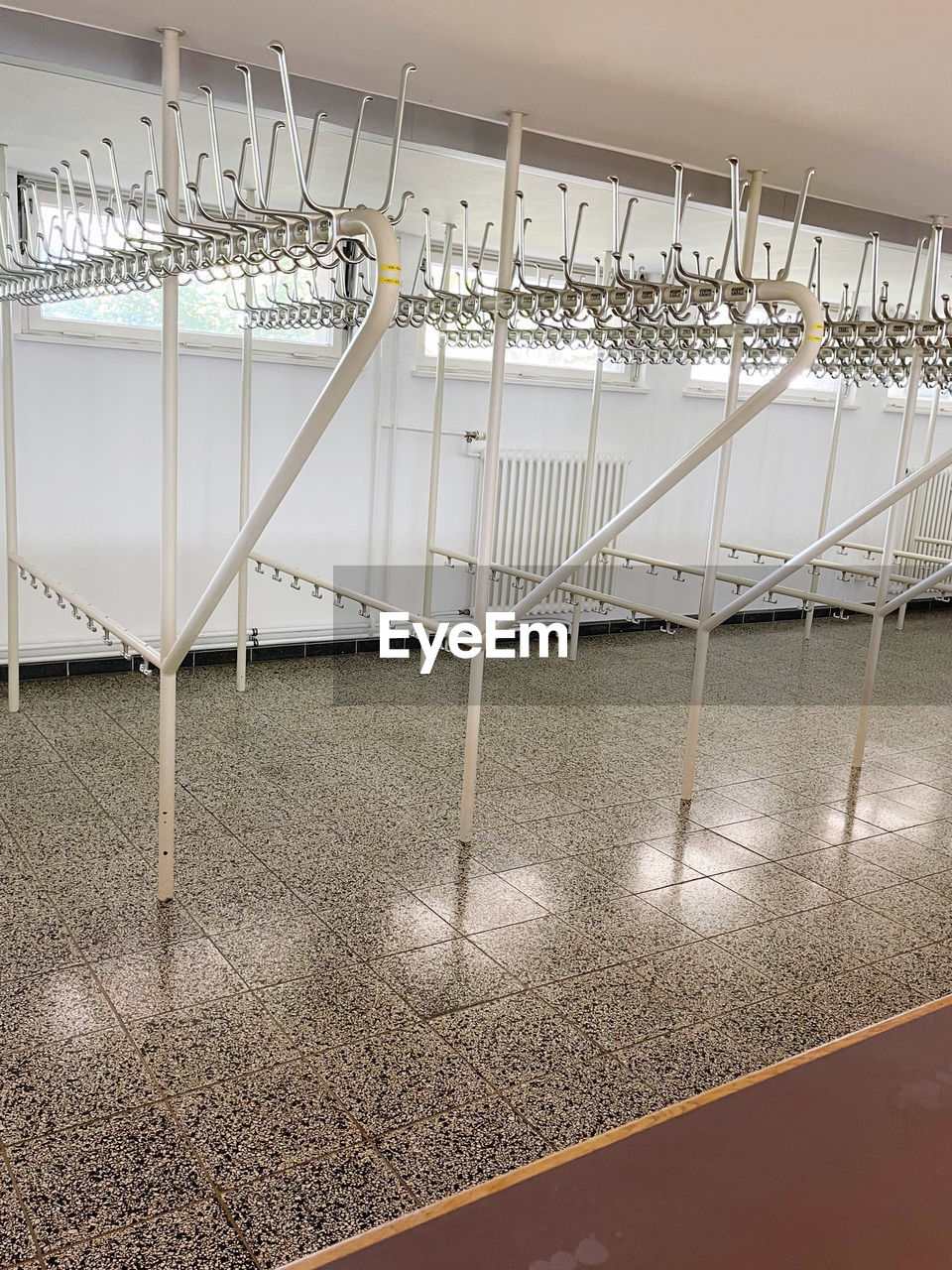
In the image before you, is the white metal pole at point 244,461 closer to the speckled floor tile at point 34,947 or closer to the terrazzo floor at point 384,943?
Result: the terrazzo floor at point 384,943

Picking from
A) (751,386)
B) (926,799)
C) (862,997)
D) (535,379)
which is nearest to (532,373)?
(535,379)

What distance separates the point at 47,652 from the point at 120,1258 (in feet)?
12.6

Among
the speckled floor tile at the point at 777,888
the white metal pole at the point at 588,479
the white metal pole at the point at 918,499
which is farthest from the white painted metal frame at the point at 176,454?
the white metal pole at the point at 918,499

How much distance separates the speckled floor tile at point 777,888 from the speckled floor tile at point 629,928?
0.35m

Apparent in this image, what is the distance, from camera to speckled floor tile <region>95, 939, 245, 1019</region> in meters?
2.51

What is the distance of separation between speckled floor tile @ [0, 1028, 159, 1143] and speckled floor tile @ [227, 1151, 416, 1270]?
390mm

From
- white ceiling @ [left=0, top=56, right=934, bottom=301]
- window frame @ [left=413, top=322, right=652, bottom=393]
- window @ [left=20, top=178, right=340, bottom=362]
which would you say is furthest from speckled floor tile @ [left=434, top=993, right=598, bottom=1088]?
window frame @ [left=413, top=322, right=652, bottom=393]

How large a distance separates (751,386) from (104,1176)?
7216 mm

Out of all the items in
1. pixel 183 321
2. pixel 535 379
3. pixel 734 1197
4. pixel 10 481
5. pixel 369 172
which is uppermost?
pixel 369 172

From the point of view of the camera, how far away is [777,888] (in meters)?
3.37

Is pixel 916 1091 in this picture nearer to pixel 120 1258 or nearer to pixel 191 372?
pixel 120 1258

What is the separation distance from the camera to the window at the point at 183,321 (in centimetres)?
493

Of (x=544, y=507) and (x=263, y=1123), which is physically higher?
(x=544, y=507)

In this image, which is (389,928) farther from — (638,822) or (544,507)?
(544,507)
